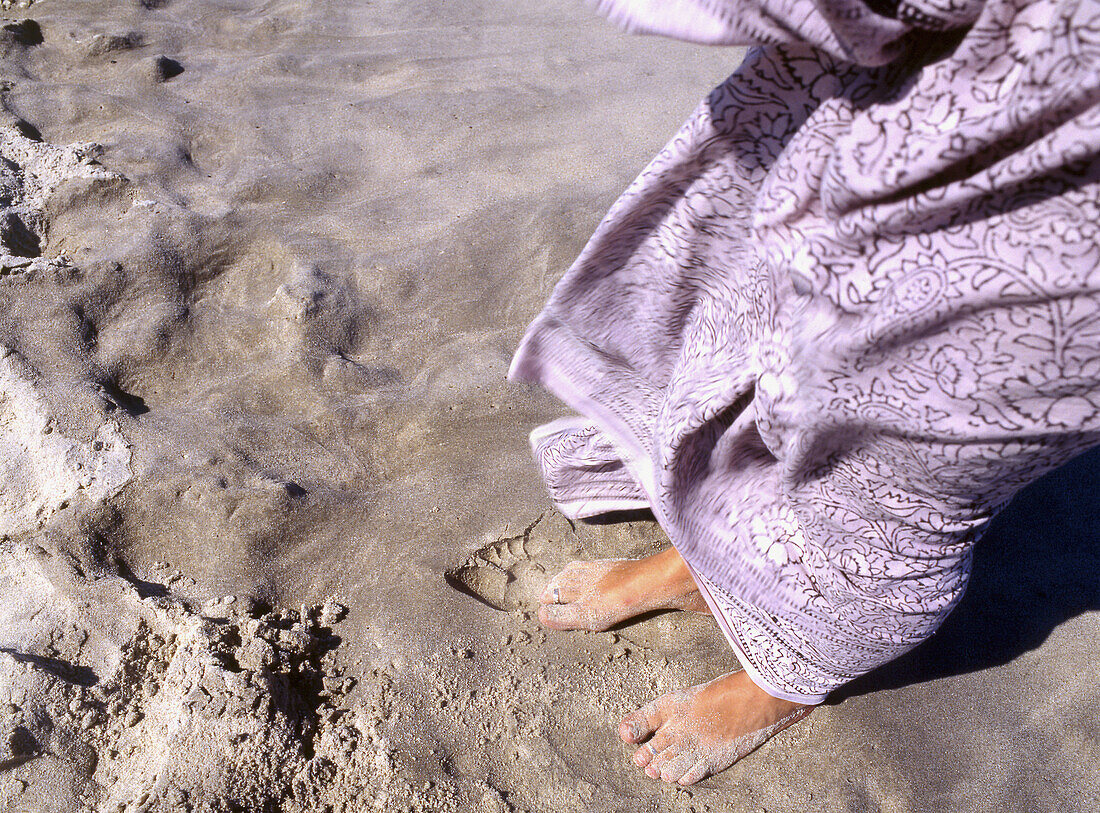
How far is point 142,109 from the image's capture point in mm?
2523

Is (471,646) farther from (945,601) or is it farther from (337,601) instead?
(945,601)

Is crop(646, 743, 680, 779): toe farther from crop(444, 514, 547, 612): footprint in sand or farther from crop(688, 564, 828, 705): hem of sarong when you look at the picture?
crop(444, 514, 547, 612): footprint in sand

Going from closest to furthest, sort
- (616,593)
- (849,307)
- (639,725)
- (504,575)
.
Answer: (849,307), (639,725), (616,593), (504,575)

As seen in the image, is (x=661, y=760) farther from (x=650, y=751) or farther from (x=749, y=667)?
(x=749, y=667)

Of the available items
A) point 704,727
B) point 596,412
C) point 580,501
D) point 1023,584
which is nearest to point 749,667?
point 704,727

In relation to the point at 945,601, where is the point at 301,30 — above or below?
below

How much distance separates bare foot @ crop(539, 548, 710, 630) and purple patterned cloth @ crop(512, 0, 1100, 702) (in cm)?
24

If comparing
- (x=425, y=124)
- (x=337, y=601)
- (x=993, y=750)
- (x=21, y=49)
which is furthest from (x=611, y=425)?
(x=21, y=49)

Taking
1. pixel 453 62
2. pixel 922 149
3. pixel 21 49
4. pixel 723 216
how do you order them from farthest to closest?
pixel 453 62, pixel 21 49, pixel 723 216, pixel 922 149

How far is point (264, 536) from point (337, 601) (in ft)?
0.65

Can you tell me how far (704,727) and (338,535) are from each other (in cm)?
81

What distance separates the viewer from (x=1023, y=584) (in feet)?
5.26

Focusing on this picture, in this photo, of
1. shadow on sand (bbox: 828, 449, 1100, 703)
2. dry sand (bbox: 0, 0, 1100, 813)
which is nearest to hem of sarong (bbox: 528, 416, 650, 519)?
dry sand (bbox: 0, 0, 1100, 813)

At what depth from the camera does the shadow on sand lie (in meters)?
1.48
